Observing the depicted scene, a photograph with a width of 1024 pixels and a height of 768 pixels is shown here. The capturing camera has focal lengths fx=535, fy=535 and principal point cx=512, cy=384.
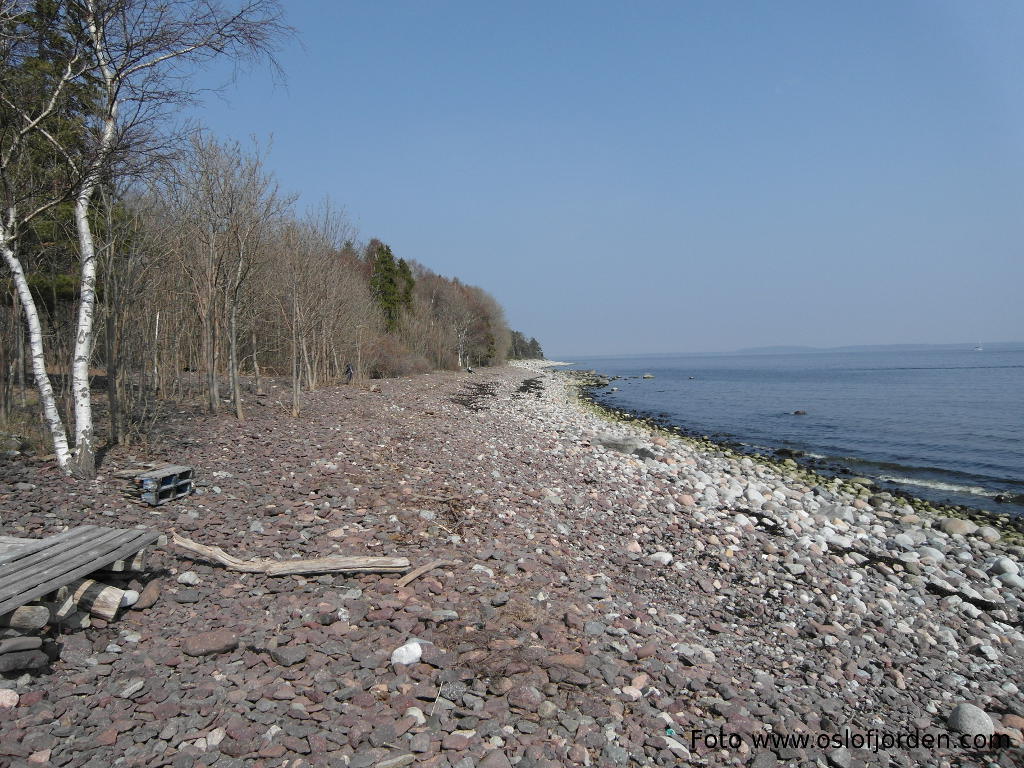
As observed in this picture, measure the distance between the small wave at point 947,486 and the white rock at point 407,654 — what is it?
16573mm

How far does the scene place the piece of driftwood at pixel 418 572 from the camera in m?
5.79

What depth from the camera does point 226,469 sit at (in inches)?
353

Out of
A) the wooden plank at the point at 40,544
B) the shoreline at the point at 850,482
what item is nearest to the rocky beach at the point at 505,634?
the wooden plank at the point at 40,544

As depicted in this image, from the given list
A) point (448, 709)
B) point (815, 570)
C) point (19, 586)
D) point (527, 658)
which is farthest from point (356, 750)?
point (815, 570)

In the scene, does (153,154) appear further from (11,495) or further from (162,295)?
(162,295)

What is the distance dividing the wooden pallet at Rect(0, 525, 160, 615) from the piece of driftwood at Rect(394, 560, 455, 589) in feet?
8.02

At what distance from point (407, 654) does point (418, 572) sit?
61.0 inches

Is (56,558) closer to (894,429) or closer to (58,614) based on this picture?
(58,614)

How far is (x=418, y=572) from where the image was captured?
6008mm

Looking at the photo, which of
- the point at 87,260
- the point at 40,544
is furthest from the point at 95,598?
the point at 87,260

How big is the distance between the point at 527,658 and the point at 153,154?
8039 mm

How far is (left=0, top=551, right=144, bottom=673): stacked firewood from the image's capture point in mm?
3834

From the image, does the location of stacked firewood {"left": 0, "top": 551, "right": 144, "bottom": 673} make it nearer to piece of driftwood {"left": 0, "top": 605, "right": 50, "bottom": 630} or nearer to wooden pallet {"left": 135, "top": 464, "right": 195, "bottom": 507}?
piece of driftwood {"left": 0, "top": 605, "right": 50, "bottom": 630}

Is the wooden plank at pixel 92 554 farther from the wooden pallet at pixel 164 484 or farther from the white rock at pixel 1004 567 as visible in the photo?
the white rock at pixel 1004 567
